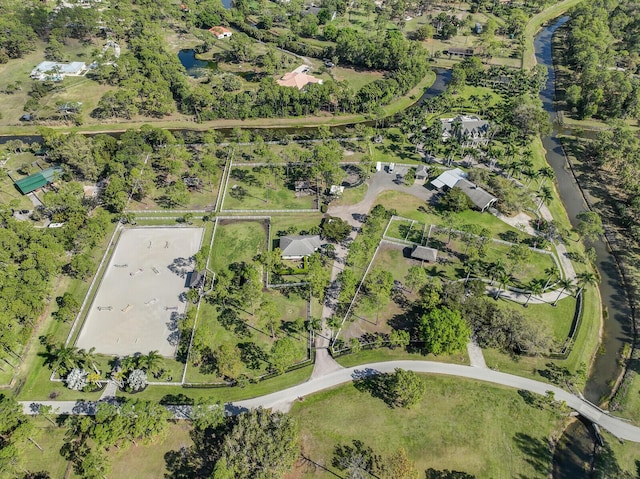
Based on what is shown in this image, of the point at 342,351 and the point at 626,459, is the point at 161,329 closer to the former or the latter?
the point at 342,351

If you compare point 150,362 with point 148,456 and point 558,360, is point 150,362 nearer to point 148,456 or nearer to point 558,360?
point 148,456

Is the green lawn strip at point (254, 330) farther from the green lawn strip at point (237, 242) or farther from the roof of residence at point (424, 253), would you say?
the roof of residence at point (424, 253)

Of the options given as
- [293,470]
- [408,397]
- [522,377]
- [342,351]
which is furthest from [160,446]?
[522,377]

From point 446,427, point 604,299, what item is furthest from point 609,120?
point 446,427

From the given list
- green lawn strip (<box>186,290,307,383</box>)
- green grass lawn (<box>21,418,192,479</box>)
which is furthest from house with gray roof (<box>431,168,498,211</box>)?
green grass lawn (<box>21,418,192,479</box>)

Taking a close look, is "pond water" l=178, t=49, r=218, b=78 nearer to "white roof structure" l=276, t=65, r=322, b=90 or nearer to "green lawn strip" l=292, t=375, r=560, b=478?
"white roof structure" l=276, t=65, r=322, b=90
